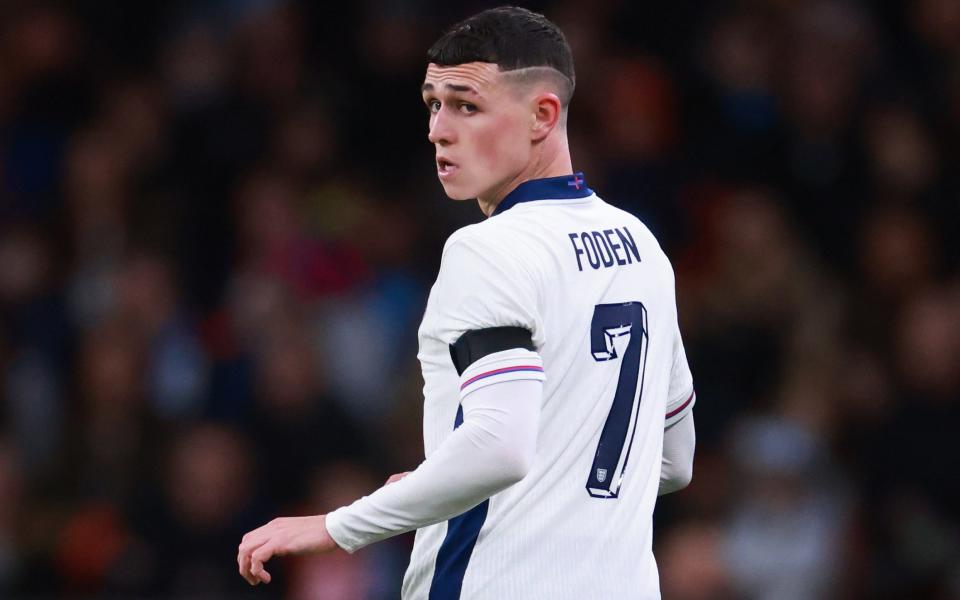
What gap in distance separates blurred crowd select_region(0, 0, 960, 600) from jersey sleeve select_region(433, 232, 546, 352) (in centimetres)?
414

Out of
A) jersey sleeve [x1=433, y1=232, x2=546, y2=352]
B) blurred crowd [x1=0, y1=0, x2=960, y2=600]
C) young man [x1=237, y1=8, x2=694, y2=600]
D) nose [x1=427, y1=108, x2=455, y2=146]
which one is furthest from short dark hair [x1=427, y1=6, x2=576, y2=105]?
blurred crowd [x1=0, y1=0, x2=960, y2=600]

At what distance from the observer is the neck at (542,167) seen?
3.34 metres

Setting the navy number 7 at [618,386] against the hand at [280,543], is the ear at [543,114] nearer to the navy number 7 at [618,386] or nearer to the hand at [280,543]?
the navy number 7 at [618,386]

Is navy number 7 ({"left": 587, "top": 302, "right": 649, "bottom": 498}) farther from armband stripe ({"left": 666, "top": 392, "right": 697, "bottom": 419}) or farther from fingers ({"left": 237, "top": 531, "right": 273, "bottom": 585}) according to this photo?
fingers ({"left": 237, "top": 531, "right": 273, "bottom": 585})

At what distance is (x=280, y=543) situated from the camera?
3014 millimetres

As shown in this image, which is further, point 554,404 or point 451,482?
point 554,404

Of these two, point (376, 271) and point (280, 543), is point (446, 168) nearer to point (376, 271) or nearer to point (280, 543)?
point (280, 543)

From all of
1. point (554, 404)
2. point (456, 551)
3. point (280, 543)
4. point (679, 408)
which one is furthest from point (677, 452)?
point (280, 543)

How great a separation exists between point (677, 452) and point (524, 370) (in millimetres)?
805

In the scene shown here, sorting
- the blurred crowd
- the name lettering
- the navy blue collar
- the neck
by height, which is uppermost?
the neck

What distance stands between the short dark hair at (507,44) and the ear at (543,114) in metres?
0.04

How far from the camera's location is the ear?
10.8ft

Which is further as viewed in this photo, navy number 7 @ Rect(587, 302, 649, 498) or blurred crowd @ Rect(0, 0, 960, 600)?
blurred crowd @ Rect(0, 0, 960, 600)

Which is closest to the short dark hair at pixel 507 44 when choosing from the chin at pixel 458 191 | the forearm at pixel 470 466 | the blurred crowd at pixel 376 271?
the chin at pixel 458 191
